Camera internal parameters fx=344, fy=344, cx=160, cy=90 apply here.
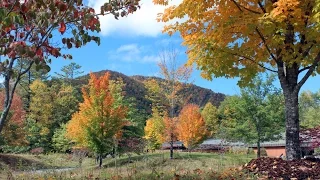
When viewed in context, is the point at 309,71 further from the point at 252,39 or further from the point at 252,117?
the point at 252,117

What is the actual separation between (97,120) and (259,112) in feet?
36.0

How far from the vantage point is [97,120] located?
693 inches

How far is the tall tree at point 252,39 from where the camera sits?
7613 millimetres

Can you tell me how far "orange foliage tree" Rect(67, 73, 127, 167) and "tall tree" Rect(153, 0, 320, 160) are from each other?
928 cm

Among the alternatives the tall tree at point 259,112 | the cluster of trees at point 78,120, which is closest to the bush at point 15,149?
the cluster of trees at point 78,120

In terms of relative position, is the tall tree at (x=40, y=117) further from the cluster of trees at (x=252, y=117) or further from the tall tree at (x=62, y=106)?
the cluster of trees at (x=252, y=117)

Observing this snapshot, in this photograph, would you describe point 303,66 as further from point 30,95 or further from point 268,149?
point 30,95

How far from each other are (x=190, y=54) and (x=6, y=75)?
5500 mm

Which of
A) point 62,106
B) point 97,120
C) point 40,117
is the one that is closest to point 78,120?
point 97,120

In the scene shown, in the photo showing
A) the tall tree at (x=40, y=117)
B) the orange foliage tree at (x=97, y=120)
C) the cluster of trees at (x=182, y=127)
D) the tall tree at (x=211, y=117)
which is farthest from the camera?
the tall tree at (x=211, y=117)

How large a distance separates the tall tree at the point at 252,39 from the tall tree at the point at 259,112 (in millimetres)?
14123

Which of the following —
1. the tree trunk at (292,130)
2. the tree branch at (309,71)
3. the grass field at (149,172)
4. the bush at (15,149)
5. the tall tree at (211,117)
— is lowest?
the bush at (15,149)

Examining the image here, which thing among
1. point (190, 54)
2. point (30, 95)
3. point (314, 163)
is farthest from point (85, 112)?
point (30, 95)

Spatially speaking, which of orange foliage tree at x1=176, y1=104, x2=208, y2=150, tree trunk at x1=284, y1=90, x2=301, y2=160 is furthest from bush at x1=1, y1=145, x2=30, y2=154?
tree trunk at x1=284, y1=90, x2=301, y2=160
